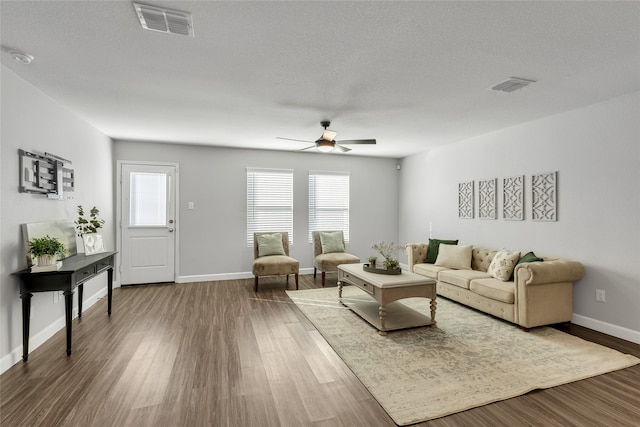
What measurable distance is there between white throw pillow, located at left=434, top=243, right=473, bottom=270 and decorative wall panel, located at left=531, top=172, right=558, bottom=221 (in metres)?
1.01

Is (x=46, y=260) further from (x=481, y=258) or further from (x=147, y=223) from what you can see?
(x=481, y=258)

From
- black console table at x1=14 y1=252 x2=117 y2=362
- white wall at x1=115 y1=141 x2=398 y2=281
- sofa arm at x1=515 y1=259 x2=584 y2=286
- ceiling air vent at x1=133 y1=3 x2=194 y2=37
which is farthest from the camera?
white wall at x1=115 y1=141 x2=398 y2=281

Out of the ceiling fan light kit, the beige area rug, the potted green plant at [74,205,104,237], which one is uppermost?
the ceiling fan light kit

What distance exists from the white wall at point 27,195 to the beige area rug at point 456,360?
110 inches

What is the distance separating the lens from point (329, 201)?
22.1ft

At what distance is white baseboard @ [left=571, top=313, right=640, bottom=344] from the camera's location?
10.7ft

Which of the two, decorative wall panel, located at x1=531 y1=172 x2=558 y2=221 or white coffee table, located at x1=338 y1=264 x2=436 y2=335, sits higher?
decorative wall panel, located at x1=531 y1=172 x2=558 y2=221

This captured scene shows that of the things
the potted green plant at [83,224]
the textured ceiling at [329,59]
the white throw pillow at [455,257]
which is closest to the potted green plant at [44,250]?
the potted green plant at [83,224]

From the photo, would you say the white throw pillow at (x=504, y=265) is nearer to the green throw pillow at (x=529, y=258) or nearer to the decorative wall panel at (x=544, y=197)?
the green throw pillow at (x=529, y=258)

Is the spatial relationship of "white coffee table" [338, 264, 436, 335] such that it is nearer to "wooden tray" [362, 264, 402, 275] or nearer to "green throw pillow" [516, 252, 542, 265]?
"wooden tray" [362, 264, 402, 275]

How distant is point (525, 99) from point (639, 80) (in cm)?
89

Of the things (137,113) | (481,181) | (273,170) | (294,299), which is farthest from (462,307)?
(137,113)

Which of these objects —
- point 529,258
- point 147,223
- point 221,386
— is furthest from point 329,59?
point 147,223

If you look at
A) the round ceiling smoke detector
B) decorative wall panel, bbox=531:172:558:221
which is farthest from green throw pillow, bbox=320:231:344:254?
the round ceiling smoke detector
